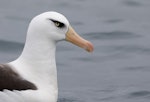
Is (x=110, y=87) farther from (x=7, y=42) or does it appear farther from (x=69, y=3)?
(x=69, y=3)

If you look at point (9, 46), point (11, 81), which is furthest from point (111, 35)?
point (11, 81)

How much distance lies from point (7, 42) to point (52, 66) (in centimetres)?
490

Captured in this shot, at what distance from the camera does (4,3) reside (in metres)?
18.6

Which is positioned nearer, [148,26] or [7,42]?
[7,42]

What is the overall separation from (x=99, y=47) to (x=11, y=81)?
5.45m

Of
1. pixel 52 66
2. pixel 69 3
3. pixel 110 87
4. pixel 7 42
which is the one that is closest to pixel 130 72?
pixel 110 87

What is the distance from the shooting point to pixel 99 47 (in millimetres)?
15953

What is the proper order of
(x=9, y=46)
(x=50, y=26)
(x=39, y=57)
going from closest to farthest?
(x=50, y=26) → (x=39, y=57) → (x=9, y=46)

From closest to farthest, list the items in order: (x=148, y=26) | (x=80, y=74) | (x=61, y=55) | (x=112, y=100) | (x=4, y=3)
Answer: (x=112, y=100) < (x=80, y=74) < (x=61, y=55) < (x=148, y=26) < (x=4, y=3)

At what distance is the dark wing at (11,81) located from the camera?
1062cm

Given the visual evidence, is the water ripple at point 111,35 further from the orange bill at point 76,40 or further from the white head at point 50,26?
the white head at point 50,26

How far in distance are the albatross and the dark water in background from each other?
2.09m

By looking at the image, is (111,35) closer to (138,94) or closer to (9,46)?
(9,46)

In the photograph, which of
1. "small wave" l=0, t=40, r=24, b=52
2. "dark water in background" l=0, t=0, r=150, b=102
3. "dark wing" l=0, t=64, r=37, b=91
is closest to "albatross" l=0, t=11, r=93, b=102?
"dark wing" l=0, t=64, r=37, b=91
